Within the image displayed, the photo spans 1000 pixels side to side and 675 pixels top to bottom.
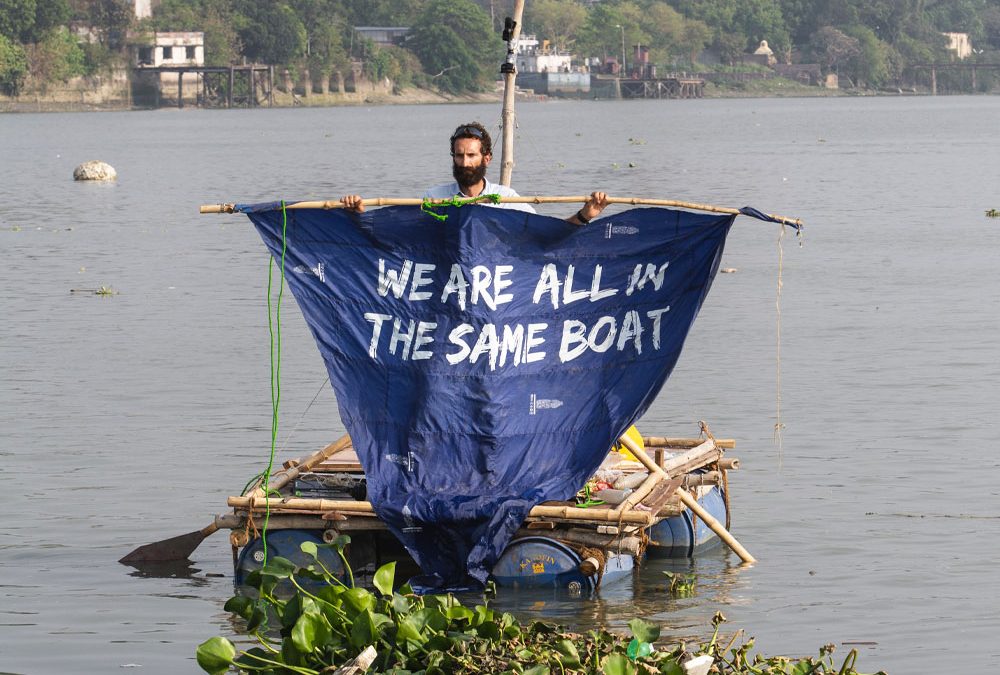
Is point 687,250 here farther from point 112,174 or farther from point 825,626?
point 112,174

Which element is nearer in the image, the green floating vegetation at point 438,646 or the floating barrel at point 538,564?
the green floating vegetation at point 438,646

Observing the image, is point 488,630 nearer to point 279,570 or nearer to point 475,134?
point 279,570

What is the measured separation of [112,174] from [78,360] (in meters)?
40.7

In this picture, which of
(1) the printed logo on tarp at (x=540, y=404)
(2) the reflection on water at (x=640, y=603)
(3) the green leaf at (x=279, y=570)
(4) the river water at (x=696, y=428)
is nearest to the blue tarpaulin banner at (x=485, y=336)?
(1) the printed logo on tarp at (x=540, y=404)

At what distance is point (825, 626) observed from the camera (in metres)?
10.3

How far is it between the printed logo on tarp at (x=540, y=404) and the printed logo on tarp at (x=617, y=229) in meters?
1.02

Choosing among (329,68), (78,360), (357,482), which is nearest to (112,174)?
(78,360)

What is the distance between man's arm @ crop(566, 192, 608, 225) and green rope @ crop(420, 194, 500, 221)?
48cm

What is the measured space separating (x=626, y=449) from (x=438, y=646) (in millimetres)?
3971

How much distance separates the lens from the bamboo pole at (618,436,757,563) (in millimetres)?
10664

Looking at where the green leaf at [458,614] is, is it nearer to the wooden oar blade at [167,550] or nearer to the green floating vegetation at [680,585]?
the green floating vegetation at [680,585]

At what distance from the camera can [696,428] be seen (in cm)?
1571

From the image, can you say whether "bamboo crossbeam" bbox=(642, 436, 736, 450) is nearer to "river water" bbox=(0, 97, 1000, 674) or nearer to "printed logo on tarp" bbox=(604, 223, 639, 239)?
"river water" bbox=(0, 97, 1000, 674)

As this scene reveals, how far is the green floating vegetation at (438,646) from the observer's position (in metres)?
7.56
